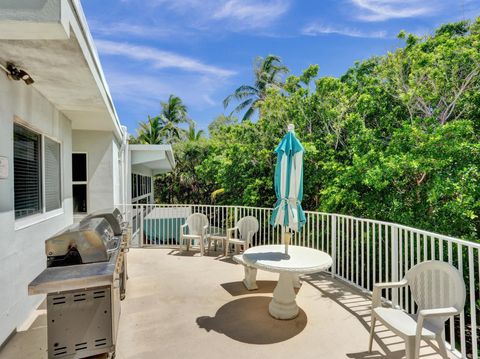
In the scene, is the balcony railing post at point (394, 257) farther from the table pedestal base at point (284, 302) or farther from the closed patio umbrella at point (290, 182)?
the table pedestal base at point (284, 302)

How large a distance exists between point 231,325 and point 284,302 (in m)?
0.71

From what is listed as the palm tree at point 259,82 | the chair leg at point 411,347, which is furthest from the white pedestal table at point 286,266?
the palm tree at point 259,82

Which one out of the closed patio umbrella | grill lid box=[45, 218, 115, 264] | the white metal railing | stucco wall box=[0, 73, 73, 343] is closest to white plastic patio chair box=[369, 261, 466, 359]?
the white metal railing

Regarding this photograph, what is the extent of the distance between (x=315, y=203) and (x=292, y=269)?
18.3ft

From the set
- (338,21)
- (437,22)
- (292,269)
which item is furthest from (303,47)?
(292,269)

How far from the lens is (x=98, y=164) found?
645 cm

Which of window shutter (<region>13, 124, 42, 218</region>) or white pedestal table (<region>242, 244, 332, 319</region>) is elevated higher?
window shutter (<region>13, 124, 42, 218</region>)

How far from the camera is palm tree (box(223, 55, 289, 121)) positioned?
1922 centimetres

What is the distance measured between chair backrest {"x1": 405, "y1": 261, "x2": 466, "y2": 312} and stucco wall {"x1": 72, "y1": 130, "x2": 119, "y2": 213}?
625 centimetres

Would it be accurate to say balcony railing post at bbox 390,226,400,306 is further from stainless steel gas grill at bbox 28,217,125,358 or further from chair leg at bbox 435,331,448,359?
stainless steel gas grill at bbox 28,217,125,358

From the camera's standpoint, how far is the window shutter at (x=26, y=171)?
345 cm

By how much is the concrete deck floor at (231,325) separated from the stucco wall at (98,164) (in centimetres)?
264

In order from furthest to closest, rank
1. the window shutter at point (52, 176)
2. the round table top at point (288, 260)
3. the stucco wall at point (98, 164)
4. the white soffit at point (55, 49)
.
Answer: the stucco wall at point (98, 164), the window shutter at point (52, 176), the round table top at point (288, 260), the white soffit at point (55, 49)

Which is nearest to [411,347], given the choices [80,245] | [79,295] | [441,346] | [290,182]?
[441,346]
